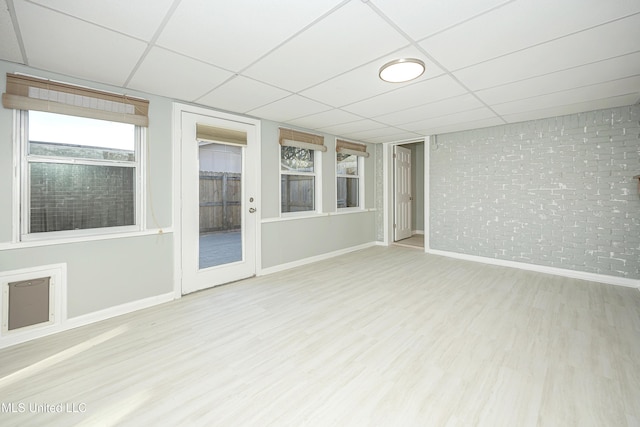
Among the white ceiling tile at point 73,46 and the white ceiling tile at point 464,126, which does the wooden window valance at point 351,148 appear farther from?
the white ceiling tile at point 73,46

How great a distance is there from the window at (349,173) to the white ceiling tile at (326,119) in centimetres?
94

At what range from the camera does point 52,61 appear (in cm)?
222

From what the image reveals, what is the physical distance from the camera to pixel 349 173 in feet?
18.8

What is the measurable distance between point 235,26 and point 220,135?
72.6 inches

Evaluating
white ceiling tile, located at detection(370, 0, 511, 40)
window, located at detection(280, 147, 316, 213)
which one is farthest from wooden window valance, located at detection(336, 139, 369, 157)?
white ceiling tile, located at detection(370, 0, 511, 40)

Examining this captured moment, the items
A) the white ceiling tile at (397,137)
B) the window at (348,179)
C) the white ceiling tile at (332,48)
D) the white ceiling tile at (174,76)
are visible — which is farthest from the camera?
the window at (348,179)

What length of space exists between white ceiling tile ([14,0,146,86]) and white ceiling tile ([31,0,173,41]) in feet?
0.30

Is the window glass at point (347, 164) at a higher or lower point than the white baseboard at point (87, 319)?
higher

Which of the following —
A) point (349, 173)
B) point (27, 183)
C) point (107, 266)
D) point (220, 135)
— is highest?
point (220, 135)

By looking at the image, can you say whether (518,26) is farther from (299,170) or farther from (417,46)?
(299,170)

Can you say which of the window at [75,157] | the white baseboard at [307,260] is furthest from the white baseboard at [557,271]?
the window at [75,157]

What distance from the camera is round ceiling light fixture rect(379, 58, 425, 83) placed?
7.38 feet

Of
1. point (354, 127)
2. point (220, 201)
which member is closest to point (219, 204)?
point (220, 201)

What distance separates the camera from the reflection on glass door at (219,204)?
135 inches
